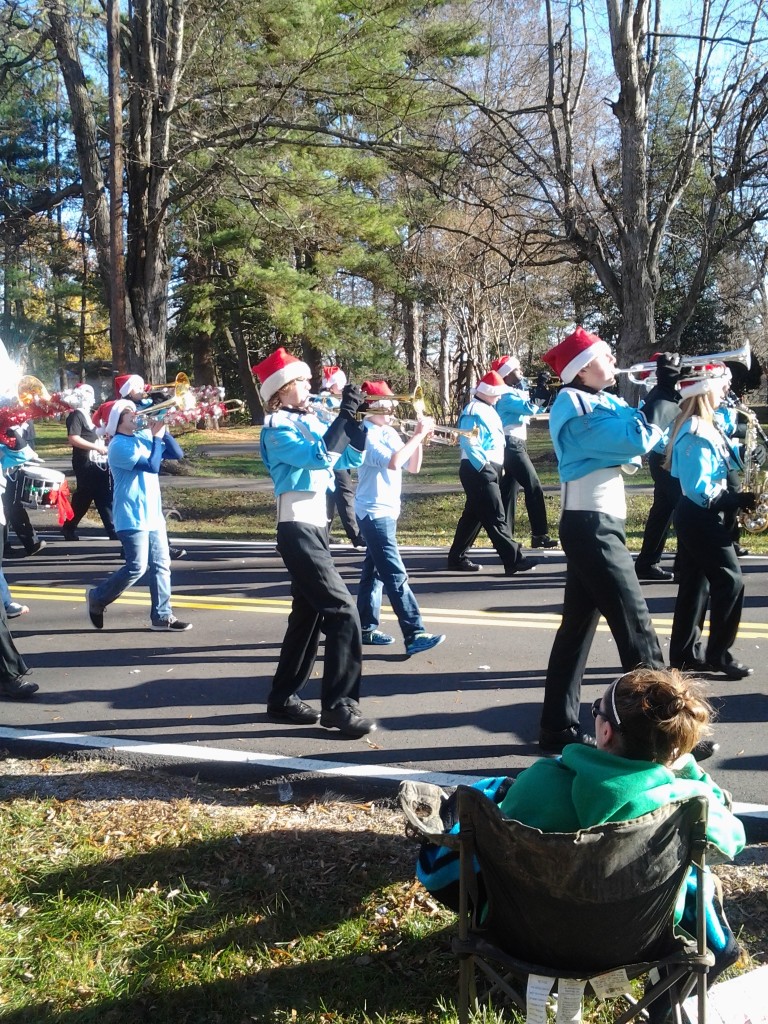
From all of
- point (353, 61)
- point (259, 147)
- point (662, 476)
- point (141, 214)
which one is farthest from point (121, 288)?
point (662, 476)

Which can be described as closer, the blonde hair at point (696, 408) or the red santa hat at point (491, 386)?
the blonde hair at point (696, 408)

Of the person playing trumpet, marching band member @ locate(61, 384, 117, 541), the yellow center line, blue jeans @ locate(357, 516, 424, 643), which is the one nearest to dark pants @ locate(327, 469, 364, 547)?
the yellow center line

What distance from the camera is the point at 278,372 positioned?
17.6 ft

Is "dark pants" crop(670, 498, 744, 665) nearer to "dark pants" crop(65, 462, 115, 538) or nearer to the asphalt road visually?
the asphalt road

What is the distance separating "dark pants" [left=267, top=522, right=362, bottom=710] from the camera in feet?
16.9

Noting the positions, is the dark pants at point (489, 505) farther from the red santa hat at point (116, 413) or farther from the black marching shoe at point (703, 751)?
the black marching shoe at point (703, 751)

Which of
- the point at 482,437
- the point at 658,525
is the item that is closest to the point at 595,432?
the point at 658,525

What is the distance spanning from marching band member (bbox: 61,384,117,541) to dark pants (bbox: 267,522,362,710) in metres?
6.79

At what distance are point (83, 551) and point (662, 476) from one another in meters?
7.08

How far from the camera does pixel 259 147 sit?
59.3 ft

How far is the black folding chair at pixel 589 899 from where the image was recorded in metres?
2.37

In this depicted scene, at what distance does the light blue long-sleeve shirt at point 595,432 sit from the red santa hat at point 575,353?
0.11m

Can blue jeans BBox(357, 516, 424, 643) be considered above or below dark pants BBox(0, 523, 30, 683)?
above

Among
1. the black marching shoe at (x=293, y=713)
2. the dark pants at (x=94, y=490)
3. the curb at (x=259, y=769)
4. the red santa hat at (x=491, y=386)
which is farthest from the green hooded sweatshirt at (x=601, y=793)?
the dark pants at (x=94, y=490)
